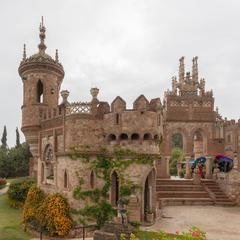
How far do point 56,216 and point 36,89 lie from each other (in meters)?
11.1

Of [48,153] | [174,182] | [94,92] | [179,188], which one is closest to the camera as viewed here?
[94,92]

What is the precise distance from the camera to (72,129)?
20766 mm

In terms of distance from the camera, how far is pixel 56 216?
65.0 ft

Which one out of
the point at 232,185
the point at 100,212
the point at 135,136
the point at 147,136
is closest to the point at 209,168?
the point at 232,185

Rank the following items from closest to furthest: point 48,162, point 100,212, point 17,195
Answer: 1. point 100,212
2. point 48,162
3. point 17,195

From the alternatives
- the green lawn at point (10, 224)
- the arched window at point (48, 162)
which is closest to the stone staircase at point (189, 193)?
the arched window at point (48, 162)

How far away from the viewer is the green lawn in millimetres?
20125

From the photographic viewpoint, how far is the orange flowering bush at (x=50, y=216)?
64.2 feet

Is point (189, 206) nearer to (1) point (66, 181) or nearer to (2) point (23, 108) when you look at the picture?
(1) point (66, 181)

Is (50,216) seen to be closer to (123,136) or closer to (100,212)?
(100,212)

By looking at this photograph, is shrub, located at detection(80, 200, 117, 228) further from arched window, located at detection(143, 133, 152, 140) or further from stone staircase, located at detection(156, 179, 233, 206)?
stone staircase, located at detection(156, 179, 233, 206)

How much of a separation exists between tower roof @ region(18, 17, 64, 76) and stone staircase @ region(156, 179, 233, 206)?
1424 centimetres

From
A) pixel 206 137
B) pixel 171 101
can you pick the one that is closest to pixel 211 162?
pixel 206 137

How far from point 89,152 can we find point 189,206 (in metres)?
10.4
